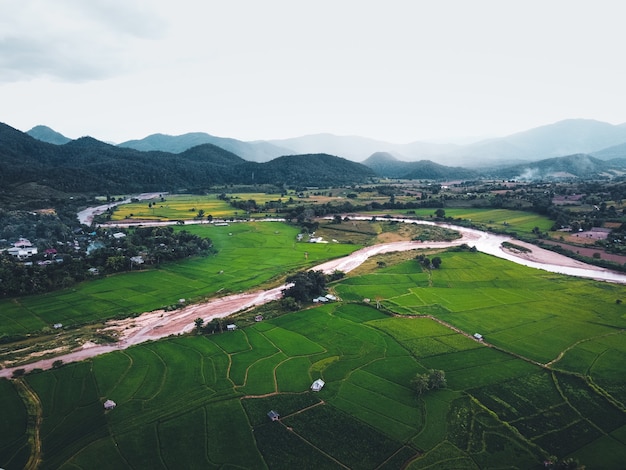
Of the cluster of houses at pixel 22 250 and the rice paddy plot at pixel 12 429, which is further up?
the cluster of houses at pixel 22 250

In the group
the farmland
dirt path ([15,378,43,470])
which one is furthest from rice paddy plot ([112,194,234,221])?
dirt path ([15,378,43,470])

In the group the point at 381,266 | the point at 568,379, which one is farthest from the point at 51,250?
the point at 568,379

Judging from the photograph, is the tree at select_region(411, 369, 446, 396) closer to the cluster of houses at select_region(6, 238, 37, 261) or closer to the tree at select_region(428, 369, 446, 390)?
the tree at select_region(428, 369, 446, 390)

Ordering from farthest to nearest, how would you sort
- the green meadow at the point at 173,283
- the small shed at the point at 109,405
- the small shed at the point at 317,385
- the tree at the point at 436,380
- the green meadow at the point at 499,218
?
the green meadow at the point at 499,218 → the green meadow at the point at 173,283 → the small shed at the point at 317,385 → the tree at the point at 436,380 → the small shed at the point at 109,405

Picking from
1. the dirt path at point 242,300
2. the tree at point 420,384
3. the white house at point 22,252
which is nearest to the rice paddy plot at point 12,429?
the dirt path at point 242,300

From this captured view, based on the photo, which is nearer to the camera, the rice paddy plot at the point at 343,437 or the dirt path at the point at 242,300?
the rice paddy plot at the point at 343,437

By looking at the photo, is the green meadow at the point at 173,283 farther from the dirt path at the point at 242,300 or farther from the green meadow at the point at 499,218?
the green meadow at the point at 499,218

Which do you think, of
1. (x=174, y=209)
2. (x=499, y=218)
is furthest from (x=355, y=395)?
(x=174, y=209)

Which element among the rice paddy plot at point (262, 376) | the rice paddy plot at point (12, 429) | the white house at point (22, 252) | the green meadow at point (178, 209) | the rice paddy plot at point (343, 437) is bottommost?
the rice paddy plot at point (343, 437)

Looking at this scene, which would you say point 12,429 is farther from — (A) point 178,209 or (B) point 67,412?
(A) point 178,209
